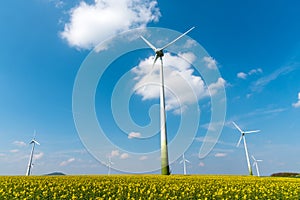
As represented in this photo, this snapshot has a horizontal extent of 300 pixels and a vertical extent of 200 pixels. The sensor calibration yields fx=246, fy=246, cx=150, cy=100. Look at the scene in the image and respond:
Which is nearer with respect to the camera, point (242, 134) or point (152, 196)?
point (152, 196)

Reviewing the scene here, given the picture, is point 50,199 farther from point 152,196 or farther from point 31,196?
point 152,196

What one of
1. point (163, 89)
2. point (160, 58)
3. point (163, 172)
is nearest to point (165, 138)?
point (163, 172)

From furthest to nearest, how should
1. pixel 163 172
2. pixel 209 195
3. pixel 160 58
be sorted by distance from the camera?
1. pixel 160 58
2. pixel 163 172
3. pixel 209 195

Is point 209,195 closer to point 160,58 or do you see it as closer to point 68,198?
point 68,198

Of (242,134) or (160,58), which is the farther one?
(242,134)

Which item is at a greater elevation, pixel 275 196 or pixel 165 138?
pixel 165 138

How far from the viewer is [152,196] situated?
933 centimetres

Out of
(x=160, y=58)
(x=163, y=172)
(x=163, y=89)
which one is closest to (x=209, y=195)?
(x=163, y=172)

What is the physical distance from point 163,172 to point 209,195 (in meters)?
25.6

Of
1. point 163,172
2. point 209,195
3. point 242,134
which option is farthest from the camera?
point 242,134

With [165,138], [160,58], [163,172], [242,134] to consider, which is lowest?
[163,172]

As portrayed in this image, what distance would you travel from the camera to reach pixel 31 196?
31.3 feet

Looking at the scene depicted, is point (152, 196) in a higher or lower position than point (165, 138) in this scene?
lower

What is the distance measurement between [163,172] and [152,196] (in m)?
26.7
